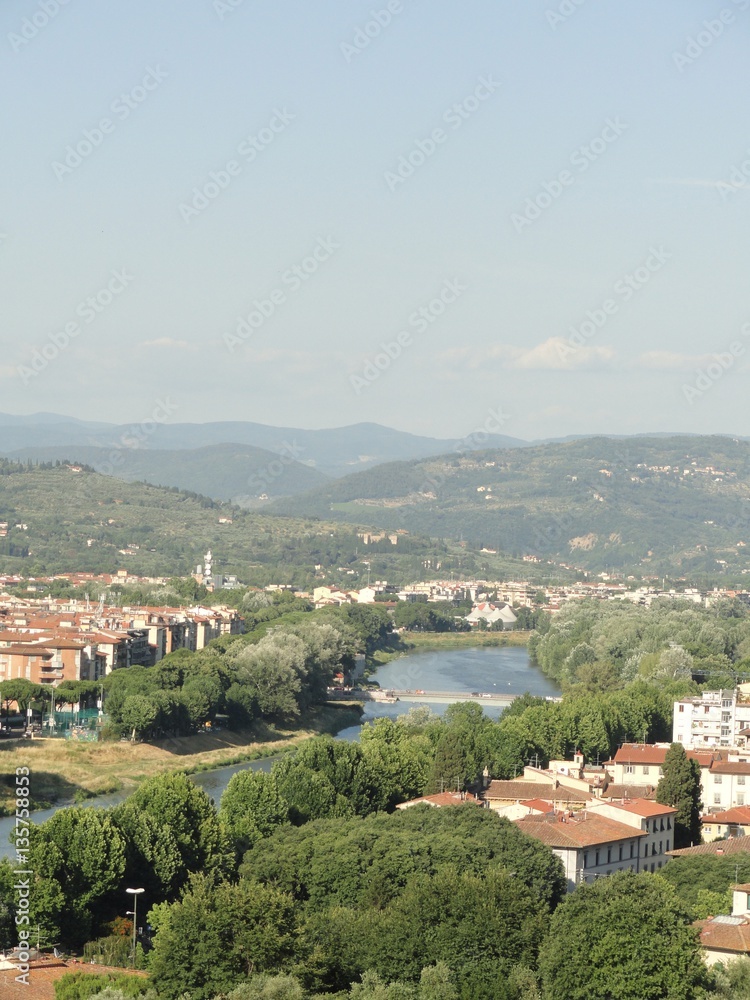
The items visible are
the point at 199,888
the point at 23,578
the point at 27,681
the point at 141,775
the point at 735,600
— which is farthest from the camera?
the point at 735,600

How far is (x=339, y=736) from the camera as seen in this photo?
54875 millimetres

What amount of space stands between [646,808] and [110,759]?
1677 cm

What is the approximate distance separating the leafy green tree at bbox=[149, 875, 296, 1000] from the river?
1556cm

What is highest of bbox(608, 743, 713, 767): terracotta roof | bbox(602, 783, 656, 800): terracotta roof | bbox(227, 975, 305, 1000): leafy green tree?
bbox(608, 743, 713, 767): terracotta roof

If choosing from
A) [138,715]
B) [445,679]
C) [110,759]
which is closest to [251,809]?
[110,759]

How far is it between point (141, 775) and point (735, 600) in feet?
251

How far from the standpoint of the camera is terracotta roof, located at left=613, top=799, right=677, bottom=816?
31.2 metres

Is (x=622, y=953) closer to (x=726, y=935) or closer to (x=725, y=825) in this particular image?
(x=726, y=935)

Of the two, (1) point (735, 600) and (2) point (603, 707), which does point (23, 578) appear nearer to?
(1) point (735, 600)

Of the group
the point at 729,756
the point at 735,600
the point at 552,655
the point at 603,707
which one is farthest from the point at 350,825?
the point at 735,600

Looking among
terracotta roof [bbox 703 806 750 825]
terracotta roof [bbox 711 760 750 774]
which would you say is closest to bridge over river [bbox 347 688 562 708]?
terracotta roof [bbox 711 760 750 774]

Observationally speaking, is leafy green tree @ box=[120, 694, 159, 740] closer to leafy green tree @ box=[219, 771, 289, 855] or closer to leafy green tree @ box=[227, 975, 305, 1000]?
leafy green tree @ box=[219, 771, 289, 855]

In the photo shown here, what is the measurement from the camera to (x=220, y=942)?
20.8 metres

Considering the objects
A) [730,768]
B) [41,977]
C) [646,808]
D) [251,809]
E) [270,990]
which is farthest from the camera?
[730,768]
